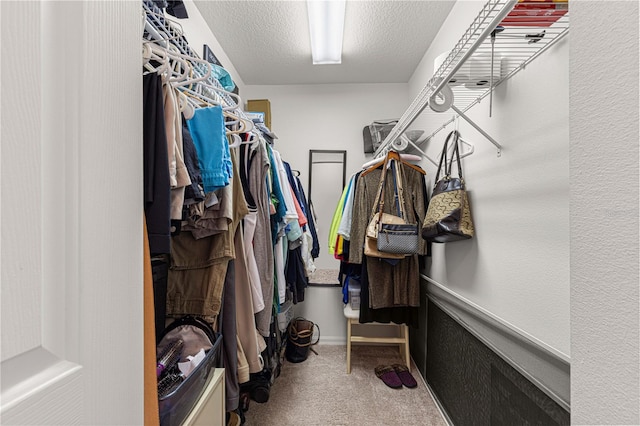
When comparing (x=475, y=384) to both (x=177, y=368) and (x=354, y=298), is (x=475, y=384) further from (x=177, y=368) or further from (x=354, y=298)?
(x=177, y=368)

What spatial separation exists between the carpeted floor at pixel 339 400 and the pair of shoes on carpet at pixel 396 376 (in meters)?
0.03

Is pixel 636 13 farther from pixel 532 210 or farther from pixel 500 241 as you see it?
pixel 500 241

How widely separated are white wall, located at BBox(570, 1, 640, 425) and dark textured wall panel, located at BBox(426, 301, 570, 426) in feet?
2.11

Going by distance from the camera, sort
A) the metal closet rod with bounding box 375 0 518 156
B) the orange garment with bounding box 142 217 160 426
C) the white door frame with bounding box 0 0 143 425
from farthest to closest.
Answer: the metal closet rod with bounding box 375 0 518 156 < the orange garment with bounding box 142 217 160 426 < the white door frame with bounding box 0 0 143 425

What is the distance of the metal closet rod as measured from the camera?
71 cm

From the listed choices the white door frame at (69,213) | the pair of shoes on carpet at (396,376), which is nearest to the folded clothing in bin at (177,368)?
the white door frame at (69,213)

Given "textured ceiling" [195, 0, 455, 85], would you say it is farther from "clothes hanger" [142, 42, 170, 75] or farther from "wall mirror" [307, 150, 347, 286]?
"clothes hanger" [142, 42, 170, 75]

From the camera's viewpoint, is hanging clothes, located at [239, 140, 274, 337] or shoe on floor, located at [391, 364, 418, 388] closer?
hanging clothes, located at [239, 140, 274, 337]

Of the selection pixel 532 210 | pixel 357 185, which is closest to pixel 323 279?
pixel 357 185

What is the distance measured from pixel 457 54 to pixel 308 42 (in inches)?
54.9

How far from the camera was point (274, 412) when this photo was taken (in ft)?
5.40

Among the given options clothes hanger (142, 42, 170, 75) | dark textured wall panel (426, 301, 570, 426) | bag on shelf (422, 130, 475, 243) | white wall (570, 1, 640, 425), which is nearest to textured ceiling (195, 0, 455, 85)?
bag on shelf (422, 130, 475, 243)

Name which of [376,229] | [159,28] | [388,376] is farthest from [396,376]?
[159,28]

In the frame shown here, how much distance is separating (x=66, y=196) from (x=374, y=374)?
2.21 m
